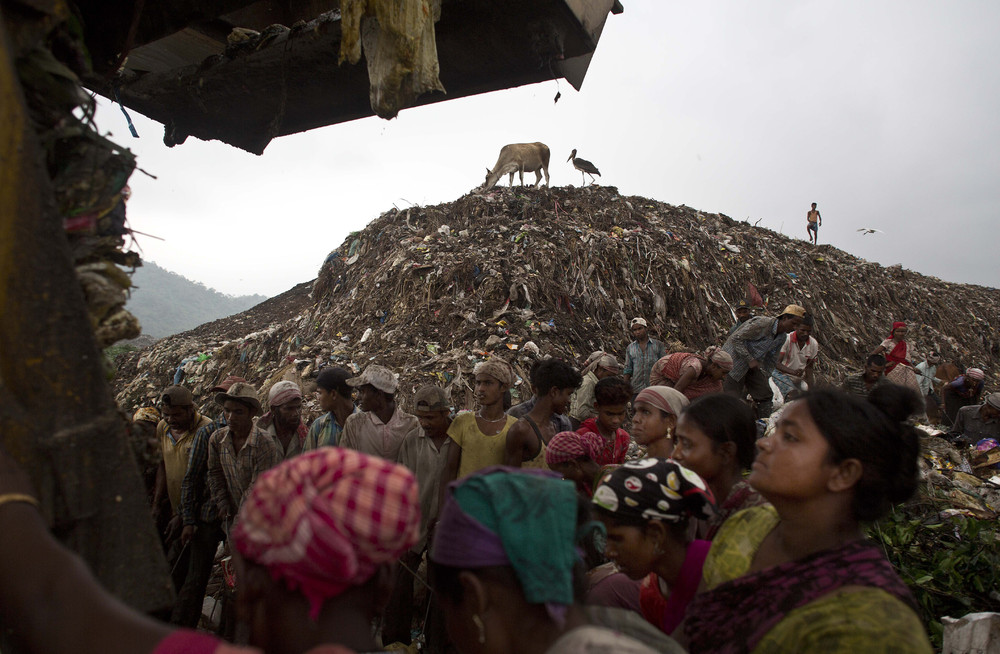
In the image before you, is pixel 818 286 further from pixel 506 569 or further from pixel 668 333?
pixel 506 569

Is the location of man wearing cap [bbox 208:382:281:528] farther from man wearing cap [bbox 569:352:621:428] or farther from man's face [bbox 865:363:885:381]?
man's face [bbox 865:363:885:381]

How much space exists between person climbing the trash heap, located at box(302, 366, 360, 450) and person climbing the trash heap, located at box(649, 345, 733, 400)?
8.93ft

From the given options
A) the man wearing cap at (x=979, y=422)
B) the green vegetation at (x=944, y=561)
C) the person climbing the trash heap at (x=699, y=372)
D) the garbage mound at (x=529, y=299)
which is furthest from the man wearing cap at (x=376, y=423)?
the man wearing cap at (x=979, y=422)

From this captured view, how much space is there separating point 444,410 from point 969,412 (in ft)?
→ 21.6

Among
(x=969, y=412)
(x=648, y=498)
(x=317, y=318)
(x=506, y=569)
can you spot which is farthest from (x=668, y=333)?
(x=506, y=569)

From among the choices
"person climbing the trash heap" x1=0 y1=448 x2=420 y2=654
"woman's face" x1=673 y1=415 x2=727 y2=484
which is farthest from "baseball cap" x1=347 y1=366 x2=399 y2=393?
"person climbing the trash heap" x1=0 y1=448 x2=420 y2=654

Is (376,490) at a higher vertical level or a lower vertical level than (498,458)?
higher

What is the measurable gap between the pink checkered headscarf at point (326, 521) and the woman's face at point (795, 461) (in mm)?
1104

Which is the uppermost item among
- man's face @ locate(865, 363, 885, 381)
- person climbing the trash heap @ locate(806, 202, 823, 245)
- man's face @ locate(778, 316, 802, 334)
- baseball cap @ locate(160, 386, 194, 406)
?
person climbing the trash heap @ locate(806, 202, 823, 245)

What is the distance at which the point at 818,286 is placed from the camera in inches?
650

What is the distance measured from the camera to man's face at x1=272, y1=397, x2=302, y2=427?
385 centimetres

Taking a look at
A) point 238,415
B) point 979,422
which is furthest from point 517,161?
point 238,415

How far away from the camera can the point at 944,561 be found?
3.27 metres

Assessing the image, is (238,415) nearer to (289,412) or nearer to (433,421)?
(289,412)
